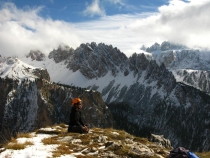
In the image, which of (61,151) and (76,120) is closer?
(61,151)

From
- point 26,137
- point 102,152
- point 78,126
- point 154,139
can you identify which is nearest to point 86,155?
point 102,152

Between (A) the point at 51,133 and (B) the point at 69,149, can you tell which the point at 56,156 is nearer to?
(B) the point at 69,149

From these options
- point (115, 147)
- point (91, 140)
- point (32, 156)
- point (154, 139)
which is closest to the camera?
point (32, 156)

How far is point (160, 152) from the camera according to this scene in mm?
20188

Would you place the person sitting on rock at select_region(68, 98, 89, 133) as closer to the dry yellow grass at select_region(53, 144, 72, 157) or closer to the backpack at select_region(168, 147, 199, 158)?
the dry yellow grass at select_region(53, 144, 72, 157)

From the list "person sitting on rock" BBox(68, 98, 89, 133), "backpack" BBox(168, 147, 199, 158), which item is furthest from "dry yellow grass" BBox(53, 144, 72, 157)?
"person sitting on rock" BBox(68, 98, 89, 133)

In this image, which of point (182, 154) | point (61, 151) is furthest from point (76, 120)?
point (182, 154)

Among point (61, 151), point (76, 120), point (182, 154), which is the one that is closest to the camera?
point (182, 154)

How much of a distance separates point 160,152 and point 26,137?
1070 cm

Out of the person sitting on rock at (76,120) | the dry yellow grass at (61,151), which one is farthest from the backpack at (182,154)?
the person sitting on rock at (76,120)

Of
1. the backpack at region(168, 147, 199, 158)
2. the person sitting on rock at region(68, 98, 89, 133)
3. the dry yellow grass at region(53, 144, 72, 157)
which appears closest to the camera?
the backpack at region(168, 147, 199, 158)

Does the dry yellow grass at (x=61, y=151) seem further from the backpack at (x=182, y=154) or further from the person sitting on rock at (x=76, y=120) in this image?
the person sitting on rock at (x=76, y=120)

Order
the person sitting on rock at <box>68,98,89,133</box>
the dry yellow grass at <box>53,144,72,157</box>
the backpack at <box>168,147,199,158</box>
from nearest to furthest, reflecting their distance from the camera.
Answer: the backpack at <box>168,147,199,158</box>, the dry yellow grass at <box>53,144,72,157</box>, the person sitting on rock at <box>68,98,89,133</box>

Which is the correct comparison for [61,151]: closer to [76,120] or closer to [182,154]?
[182,154]
